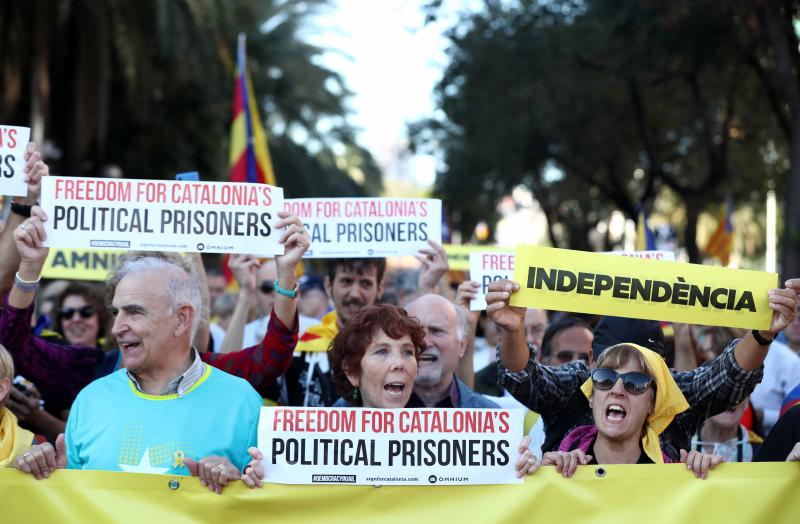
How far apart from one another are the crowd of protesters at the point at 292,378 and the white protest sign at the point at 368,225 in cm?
41

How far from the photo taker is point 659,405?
4289mm

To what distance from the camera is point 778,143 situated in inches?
826

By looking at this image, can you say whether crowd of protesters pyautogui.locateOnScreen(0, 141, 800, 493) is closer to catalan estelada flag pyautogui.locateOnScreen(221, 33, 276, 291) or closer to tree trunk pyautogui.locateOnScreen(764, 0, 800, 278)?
catalan estelada flag pyautogui.locateOnScreen(221, 33, 276, 291)

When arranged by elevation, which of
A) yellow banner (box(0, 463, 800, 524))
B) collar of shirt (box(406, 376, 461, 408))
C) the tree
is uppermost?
the tree

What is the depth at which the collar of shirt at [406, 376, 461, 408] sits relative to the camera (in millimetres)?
5090

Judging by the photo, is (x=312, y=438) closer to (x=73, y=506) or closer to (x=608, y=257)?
(x=73, y=506)

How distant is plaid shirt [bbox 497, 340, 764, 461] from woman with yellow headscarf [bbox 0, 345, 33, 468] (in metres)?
1.87

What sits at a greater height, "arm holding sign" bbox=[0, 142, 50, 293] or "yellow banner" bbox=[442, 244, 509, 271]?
"yellow banner" bbox=[442, 244, 509, 271]

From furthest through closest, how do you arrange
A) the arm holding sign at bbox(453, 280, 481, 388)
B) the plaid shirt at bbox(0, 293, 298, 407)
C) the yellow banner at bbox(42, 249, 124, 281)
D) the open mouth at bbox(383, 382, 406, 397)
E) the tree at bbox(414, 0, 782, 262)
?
1. the tree at bbox(414, 0, 782, 262)
2. the yellow banner at bbox(42, 249, 124, 281)
3. the arm holding sign at bbox(453, 280, 481, 388)
4. the plaid shirt at bbox(0, 293, 298, 407)
5. the open mouth at bbox(383, 382, 406, 397)

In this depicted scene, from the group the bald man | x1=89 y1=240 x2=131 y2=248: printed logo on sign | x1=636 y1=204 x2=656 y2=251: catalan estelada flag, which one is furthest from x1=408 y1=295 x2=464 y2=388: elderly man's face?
x1=636 y1=204 x2=656 y2=251: catalan estelada flag

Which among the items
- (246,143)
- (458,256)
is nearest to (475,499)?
(458,256)

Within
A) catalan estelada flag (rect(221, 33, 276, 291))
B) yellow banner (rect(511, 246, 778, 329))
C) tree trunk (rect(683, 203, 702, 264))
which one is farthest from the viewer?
tree trunk (rect(683, 203, 702, 264))

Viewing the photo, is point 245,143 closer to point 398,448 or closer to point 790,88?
point 790,88

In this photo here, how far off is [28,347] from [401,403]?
170 centimetres
